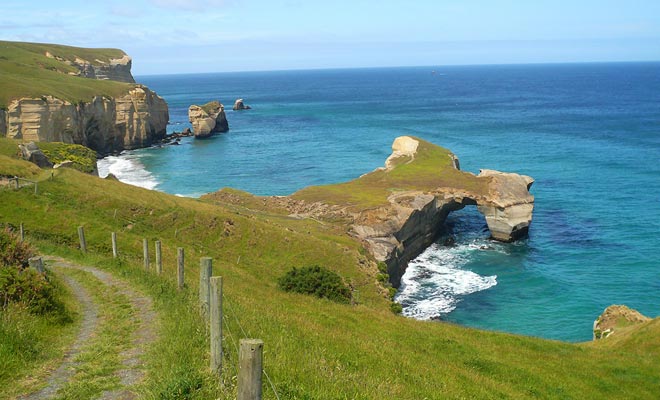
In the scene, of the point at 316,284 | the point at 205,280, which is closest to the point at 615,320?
the point at 316,284

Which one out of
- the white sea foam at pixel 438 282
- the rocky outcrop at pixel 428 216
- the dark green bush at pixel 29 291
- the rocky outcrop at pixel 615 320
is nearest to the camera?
Result: the dark green bush at pixel 29 291

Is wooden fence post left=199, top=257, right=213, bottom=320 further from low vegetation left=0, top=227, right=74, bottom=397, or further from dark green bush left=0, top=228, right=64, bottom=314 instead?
dark green bush left=0, top=228, right=64, bottom=314

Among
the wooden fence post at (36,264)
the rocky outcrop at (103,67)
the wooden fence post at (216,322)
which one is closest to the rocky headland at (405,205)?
the wooden fence post at (36,264)

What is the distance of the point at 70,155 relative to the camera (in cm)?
6406

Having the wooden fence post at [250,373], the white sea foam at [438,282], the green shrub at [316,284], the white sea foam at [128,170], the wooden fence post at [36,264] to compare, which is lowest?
the white sea foam at [438,282]

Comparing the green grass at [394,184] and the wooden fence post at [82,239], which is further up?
the wooden fence post at [82,239]

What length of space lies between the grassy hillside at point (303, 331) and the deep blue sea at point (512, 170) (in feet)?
40.3

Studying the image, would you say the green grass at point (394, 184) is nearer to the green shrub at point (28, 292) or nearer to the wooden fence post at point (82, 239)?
the wooden fence post at point (82, 239)

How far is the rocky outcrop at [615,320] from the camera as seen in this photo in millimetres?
35641

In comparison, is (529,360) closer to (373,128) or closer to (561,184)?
(561,184)

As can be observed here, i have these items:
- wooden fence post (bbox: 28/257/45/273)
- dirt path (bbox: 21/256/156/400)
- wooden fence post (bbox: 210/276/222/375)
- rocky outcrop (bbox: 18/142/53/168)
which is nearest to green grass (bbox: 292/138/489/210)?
rocky outcrop (bbox: 18/142/53/168)

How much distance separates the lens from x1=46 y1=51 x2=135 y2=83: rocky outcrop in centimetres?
16150

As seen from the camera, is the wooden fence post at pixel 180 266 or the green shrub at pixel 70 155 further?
the green shrub at pixel 70 155

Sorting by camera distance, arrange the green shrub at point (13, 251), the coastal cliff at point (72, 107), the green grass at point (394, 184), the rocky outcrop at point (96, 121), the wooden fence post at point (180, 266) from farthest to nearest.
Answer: the coastal cliff at point (72, 107) → the rocky outcrop at point (96, 121) → the green grass at point (394, 184) → the wooden fence post at point (180, 266) → the green shrub at point (13, 251)
